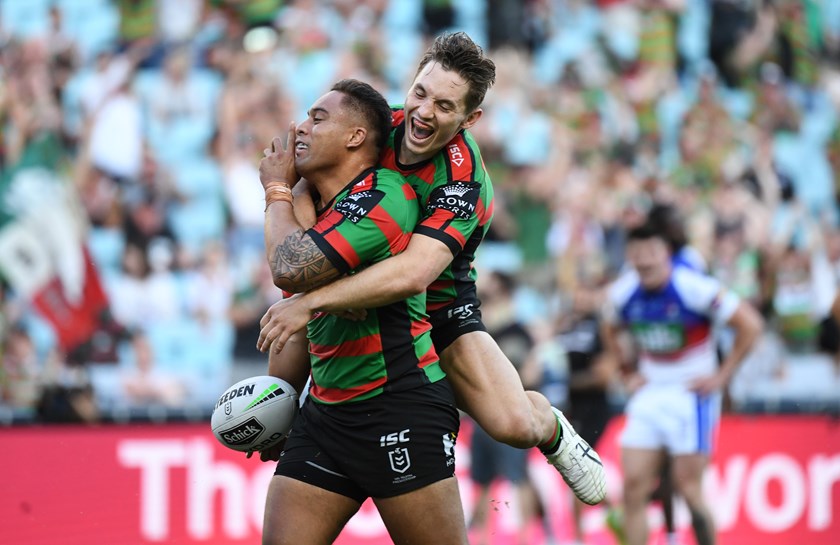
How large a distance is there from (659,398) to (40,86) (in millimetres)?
6493

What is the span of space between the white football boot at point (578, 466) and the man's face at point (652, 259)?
340 centimetres

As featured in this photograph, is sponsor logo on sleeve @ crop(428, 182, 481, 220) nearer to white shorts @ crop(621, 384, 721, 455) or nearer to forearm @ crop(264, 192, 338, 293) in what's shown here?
forearm @ crop(264, 192, 338, 293)

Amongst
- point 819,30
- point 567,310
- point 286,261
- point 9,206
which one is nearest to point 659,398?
point 567,310

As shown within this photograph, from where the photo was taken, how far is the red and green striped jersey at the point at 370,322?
4.73 metres

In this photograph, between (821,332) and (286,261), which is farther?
(821,332)

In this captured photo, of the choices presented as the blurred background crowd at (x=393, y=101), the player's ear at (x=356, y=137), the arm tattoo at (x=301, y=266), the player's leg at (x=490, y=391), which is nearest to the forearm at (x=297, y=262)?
the arm tattoo at (x=301, y=266)

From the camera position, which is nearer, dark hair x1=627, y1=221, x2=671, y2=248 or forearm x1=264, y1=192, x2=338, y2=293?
forearm x1=264, y1=192, x2=338, y2=293

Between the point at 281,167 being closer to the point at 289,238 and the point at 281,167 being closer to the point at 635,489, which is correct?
the point at 289,238

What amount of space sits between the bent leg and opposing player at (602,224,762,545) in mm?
3870

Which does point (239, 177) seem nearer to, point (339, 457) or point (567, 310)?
point (567, 310)

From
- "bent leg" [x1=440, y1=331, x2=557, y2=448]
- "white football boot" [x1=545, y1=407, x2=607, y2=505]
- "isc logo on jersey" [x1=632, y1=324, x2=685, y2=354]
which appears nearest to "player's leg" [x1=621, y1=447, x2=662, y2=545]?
"isc logo on jersey" [x1=632, y1=324, x2=685, y2=354]

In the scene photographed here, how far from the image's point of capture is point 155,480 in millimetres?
9320

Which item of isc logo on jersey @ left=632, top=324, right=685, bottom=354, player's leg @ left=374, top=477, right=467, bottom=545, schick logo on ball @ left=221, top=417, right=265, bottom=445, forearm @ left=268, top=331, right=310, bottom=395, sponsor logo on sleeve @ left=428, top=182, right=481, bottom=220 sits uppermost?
sponsor logo on sleeve @ left=428, top=182, right=481, bottom=220

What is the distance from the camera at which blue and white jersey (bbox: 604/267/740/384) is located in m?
8.96
